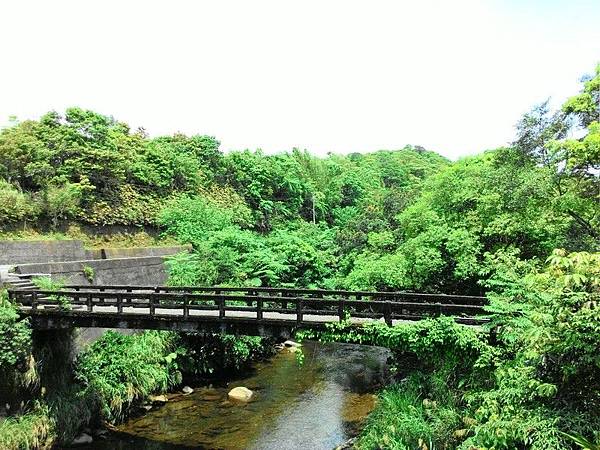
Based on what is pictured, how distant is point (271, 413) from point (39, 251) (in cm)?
1259

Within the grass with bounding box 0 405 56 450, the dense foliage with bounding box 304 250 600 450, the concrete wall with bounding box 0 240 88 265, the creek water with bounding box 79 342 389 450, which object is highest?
the concrete wall with bounding box 0 240 88 265

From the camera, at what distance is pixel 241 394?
17.6 m

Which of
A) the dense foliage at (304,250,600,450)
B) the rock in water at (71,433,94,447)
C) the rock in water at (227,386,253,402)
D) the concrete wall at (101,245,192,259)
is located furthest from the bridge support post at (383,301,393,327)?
the concrete wall at (101,245,192,259)

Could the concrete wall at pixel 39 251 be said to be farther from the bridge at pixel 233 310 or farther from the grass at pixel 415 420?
the grass at pixel 415 420

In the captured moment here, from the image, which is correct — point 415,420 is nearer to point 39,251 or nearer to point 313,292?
point 313,292

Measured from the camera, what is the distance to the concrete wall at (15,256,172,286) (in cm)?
1842

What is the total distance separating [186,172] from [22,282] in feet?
66.9

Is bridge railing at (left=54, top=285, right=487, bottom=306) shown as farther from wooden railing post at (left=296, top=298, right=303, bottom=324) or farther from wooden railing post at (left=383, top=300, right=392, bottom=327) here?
wooden railing post at (left=296, top=298, right=303, bottom=324)

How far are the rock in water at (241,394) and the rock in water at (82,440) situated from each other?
515cm

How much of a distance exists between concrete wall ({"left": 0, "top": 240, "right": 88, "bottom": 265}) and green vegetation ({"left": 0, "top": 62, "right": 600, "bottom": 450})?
2705mm

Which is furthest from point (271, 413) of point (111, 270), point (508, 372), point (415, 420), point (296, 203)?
point (296, 203)

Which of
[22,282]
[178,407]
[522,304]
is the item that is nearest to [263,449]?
[178,407]

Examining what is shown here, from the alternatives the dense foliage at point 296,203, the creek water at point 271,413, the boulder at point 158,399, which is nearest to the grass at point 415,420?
the creek water at point 271,413

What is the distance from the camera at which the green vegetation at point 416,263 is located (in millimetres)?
8461
